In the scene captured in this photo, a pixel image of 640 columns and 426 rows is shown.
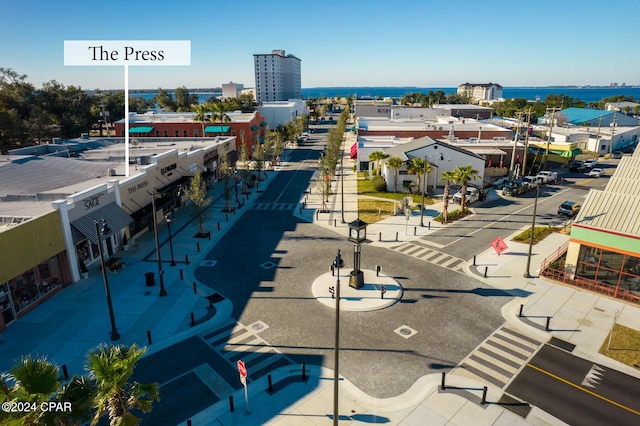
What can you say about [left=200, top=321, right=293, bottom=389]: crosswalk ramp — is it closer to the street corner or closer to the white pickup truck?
the street corner

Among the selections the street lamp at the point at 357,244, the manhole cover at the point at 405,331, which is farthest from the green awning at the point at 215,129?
the manhole cover at the point at 405,331

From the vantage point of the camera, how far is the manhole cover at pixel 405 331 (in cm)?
2238

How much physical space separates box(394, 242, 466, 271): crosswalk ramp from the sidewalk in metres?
1.03

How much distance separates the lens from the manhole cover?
2238cm

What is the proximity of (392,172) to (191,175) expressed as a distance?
27.7 metres

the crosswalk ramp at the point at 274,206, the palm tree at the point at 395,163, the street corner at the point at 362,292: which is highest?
the palm tree at the point at 395,163

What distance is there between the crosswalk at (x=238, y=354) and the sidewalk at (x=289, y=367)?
0.64 m

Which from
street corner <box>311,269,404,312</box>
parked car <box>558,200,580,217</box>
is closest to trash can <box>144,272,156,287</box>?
street corner <box>311,269,404,312</box>

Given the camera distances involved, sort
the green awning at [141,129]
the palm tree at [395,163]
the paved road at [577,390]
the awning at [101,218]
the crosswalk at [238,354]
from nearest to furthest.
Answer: the paved road at [577,390], the crosswalk at [238,354], the awning at [101,218], the palm tree at [395,163], the green awning at [141,129]

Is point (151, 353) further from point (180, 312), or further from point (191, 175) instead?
point (191, 175)

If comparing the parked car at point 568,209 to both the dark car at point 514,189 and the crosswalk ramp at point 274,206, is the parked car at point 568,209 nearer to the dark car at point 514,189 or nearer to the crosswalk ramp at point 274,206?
the dark car at point 514,189

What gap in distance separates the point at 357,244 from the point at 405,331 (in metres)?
6.57

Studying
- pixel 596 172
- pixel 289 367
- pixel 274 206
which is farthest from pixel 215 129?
pixel 596 172

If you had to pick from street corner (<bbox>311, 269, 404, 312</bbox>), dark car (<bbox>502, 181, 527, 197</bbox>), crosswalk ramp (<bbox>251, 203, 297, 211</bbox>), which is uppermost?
dark car (<bbox>502, 181, 527, 197</bbox>)
